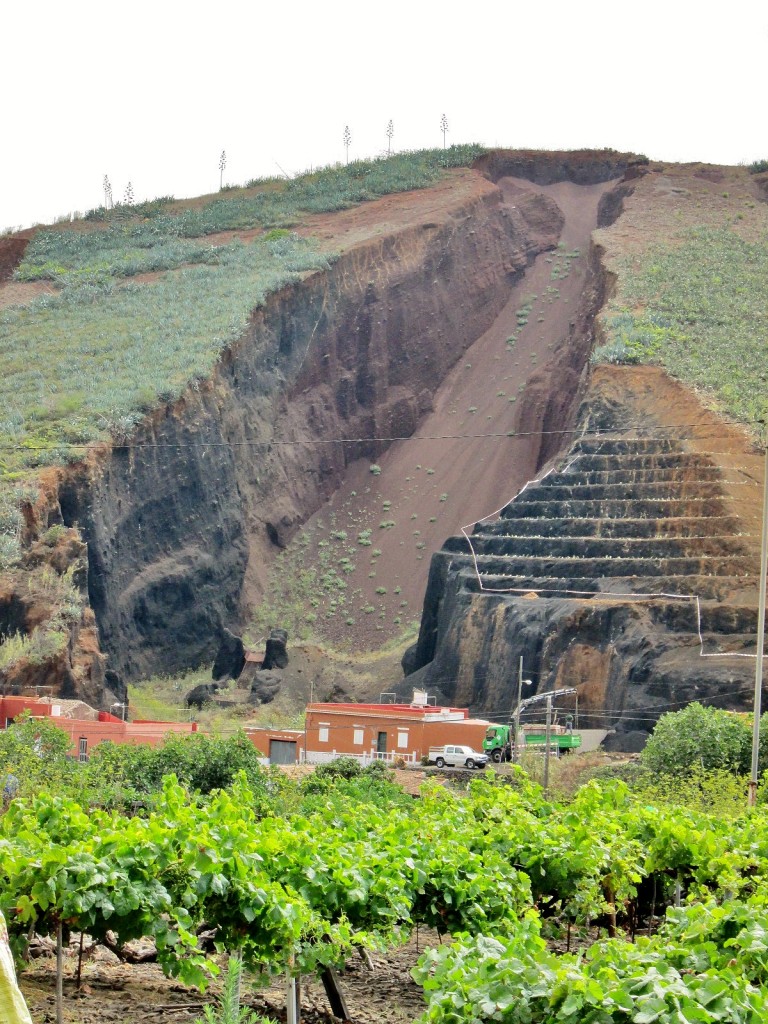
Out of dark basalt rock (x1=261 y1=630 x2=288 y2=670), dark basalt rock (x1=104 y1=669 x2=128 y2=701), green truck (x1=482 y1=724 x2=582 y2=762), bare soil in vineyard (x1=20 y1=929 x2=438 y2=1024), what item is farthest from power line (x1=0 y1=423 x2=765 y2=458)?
bare soil in vineyard (x1=20 y1=929 x2=438 y2=1024)

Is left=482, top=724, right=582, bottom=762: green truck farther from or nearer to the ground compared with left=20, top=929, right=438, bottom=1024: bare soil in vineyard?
nearer to the ground

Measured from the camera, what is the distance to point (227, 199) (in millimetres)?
96062

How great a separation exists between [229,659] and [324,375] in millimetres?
21399

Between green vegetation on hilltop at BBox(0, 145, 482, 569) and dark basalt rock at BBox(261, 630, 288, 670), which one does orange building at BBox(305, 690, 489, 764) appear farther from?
green vegetation on hilltop at BBox(0, 145, 482, 569)

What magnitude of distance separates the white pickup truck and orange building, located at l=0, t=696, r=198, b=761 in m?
7.32

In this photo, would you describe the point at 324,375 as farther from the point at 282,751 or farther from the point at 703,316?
the point at 282,751

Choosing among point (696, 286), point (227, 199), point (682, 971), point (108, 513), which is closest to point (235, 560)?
point (108, 513)

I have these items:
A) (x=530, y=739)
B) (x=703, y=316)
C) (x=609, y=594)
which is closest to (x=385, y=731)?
(x=530, y=739)

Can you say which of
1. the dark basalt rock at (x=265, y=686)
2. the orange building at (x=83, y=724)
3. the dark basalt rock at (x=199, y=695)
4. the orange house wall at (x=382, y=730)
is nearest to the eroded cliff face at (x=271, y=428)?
the dark basalt rock at (x=199, y=695)

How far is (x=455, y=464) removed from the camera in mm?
72875

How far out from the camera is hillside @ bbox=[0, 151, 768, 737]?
2158 inches

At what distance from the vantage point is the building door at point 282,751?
139ft

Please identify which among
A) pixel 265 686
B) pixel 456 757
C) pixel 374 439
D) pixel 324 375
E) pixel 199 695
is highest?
pixel 324 375

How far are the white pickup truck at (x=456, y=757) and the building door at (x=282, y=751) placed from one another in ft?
14.8
